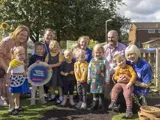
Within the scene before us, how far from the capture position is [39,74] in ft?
24.4

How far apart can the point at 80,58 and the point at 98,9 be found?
2144 cm

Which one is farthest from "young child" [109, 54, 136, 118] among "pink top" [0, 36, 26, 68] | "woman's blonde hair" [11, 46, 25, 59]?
"pink top" [0, 36, 26, 68]

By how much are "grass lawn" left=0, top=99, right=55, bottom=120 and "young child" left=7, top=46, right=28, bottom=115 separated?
186 millimetres

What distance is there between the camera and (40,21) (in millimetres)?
26047

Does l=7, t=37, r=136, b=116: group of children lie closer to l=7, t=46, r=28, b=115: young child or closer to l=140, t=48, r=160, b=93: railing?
l=7, t=46, r=28, b=115: young child

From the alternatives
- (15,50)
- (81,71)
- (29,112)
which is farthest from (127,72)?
(15,50)

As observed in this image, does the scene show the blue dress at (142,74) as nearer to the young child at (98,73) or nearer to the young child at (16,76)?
the young child at (98,73)

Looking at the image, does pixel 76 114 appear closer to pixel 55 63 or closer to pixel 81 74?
pixel 81 74

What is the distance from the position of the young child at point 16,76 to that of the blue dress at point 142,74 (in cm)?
256

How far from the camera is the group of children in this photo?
6.45 meters

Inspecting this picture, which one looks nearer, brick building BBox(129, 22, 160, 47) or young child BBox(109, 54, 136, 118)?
young child BBox(109, 54, 136, 118)

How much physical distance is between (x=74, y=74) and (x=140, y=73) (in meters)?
1.75

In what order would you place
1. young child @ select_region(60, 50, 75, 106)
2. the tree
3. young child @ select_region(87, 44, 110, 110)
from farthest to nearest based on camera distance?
1. the tree
2. young child @ select_region(60, 50, 75, 106)
3. young child @ select_region(87, 44, 110, 110)

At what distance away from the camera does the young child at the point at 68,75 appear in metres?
7.33
